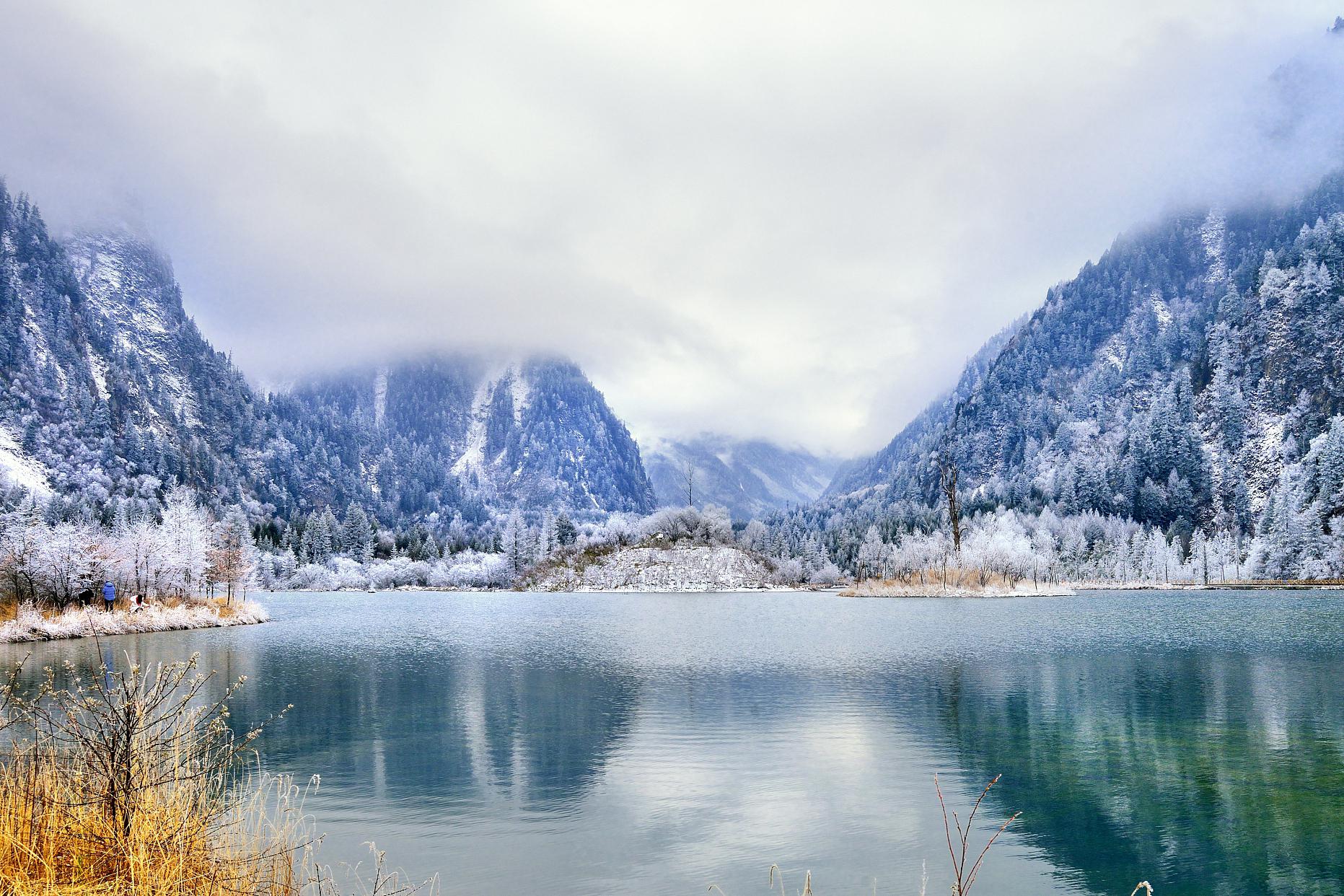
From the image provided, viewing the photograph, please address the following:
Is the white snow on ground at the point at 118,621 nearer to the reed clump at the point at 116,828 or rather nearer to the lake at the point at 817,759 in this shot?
the lake at the point at 817,759

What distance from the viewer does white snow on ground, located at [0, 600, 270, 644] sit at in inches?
2040

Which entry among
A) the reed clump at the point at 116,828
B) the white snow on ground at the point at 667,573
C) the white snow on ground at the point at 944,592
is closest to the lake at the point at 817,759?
the reed clump at the point at 116,828

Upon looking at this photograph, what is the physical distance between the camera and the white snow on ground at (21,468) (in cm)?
17484

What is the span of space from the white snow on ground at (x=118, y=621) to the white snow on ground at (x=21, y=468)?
434 ft

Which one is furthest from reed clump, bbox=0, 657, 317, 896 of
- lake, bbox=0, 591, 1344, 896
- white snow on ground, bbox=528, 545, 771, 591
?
white snow on ground, bbox=528, 545, 771, 591

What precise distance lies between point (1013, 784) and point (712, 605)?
313ft

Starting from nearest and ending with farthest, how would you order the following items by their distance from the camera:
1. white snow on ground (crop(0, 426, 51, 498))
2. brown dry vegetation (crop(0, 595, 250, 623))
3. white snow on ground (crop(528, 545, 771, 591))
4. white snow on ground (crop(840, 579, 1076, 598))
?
brown dry vegetation (crop(0, 595, 250, 623)), white snow on ground (crop(840, 579, 1076, 598)), white snow on ground (crop(0, 426, 51, 498)), white snow on ground (crop(528, 545, 771, 591))

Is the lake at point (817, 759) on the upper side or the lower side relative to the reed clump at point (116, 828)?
lower

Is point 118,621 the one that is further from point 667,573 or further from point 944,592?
point 667,573

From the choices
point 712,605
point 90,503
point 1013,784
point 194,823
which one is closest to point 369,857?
point 194,823

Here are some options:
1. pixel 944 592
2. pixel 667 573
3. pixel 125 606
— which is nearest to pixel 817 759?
pixel 125 606

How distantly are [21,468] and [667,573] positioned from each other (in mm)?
149067

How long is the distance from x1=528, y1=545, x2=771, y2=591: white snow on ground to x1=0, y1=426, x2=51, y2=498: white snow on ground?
11252 cm

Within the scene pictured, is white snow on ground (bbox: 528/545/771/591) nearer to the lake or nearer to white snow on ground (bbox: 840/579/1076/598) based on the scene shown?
white snow on ground (bbox: 840/579/1076/598)
